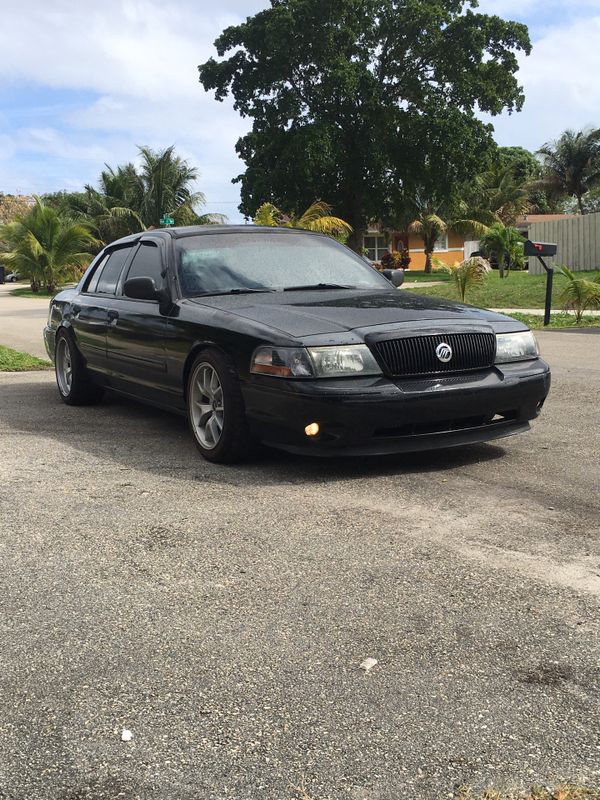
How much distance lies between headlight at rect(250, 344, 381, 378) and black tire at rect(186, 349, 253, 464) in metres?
0.38

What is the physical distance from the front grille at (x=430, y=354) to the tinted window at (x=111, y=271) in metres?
3.15

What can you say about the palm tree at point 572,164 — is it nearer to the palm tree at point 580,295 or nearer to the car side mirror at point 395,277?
the palm tree at point 580,295

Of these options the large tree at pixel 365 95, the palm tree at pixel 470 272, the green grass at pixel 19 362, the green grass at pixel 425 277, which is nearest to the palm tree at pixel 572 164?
the green grass at pixel 425 277

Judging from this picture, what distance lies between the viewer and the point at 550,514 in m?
4.57

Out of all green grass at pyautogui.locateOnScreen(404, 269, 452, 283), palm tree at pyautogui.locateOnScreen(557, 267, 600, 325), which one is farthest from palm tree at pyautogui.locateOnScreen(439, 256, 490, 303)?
green grass at pyautogui.locateOnScreen(404, 269, 452, 283)

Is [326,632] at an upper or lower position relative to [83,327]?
lower

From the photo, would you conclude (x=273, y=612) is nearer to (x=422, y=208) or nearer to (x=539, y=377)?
(x=539, y=377)

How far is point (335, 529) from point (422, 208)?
50103 millimetres

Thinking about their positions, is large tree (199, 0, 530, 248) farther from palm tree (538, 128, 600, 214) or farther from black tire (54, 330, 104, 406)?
palm tree (538, 128, 600, 214)

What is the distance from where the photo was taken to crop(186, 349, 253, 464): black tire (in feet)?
18.2

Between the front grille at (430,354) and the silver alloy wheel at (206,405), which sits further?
the silver alloy wheel at (206,405)

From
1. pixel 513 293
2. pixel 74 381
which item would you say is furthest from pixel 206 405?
pixel 513 293

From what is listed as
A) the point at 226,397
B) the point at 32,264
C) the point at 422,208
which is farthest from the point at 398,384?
the point at 422,208

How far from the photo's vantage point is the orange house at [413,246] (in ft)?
204
